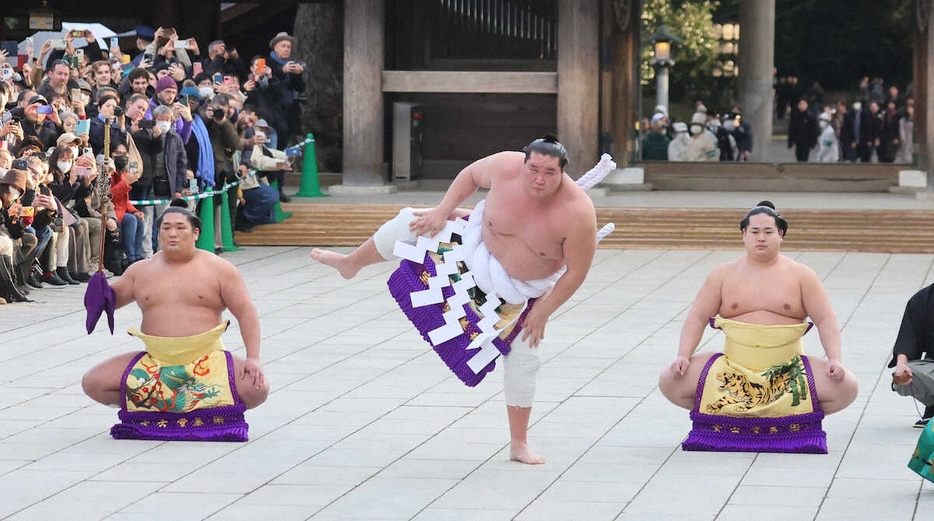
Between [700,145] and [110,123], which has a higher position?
[110,123]

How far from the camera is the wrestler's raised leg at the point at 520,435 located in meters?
5.76

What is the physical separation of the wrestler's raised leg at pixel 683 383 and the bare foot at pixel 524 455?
0.61 m

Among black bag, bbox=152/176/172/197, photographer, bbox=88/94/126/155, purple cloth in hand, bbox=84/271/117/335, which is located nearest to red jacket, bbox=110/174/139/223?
photographer, bbox=88/94/126/155

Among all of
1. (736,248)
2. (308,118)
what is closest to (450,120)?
(308,118)

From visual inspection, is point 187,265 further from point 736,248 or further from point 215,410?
point 736,248

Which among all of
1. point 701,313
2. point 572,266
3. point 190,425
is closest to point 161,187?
point 190,425

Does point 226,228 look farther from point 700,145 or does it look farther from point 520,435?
point 520,435

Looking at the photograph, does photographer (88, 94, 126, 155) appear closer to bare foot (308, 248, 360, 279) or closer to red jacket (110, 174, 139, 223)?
red jacket (110, 174, 139, 223)

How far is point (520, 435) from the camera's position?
579 cm

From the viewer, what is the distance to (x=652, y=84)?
19.0 meters

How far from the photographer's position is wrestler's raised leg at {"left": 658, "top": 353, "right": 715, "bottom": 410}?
6047 millimetres

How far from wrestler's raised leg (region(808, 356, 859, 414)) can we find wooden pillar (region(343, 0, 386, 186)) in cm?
1010

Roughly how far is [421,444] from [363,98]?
9.86 m

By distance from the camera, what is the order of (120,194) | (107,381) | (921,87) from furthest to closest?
1. (921,87)
2. (120,194)
3. (107,381)
